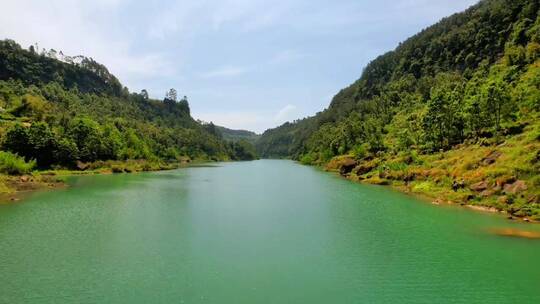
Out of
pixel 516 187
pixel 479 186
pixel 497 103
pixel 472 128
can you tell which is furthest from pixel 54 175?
pixel 497 103

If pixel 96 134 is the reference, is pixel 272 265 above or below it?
below

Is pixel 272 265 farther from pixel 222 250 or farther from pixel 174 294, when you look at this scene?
pixel 174 294

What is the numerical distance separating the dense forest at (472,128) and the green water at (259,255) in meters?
9.56

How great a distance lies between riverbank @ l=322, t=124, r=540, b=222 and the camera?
47.9 m

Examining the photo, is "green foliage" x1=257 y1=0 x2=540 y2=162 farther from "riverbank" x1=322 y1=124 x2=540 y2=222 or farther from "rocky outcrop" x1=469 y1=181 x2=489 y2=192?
"rocky outcrop" x1=469 y1=181 x2=489 y2=192

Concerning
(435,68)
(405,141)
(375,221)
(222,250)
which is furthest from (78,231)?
(435,68)

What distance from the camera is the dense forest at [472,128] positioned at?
53812mm

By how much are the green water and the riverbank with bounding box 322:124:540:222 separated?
13.2 ft

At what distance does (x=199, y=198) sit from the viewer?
208ft

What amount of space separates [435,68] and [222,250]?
172 metres

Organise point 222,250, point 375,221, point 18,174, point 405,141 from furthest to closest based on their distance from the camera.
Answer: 1. point 405,141
2. point 18,174
3. point 375,221
4. point 222,250

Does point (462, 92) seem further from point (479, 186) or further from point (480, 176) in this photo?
point (479, 186)

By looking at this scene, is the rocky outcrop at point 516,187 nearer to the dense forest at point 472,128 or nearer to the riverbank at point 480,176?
the riverbank at point 480,176

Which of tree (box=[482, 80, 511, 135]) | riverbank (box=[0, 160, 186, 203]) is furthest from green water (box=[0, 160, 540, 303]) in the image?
tree (box=[482, 80, 511, 135])
